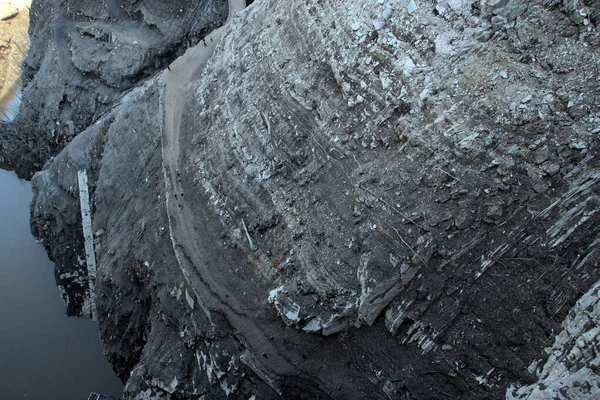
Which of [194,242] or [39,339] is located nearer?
[194,242]

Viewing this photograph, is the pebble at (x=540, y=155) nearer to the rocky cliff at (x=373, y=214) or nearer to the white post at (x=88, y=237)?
the rocky cliff at (x=373, y=214)

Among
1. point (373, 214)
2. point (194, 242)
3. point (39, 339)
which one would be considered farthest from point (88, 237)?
point (373, 214)

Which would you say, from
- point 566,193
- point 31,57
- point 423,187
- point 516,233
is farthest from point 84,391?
point 31,57

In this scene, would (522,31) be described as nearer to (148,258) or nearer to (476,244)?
(476,244)

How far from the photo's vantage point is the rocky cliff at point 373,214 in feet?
24.0

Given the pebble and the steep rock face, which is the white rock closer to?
the pebble

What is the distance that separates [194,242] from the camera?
10805 mm

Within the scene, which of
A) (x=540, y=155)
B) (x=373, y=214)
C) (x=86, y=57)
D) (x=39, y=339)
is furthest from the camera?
(x=86, y=57)

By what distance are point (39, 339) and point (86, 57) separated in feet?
33.8

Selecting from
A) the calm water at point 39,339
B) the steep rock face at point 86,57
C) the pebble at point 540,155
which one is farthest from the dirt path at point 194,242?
the pebble at point 540,155

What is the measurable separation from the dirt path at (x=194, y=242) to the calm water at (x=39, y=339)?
17.5 feet

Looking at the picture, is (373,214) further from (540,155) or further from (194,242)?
(194,242)

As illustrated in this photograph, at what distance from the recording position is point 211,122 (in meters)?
12.1

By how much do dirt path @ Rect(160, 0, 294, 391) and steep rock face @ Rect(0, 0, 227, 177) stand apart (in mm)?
2984
